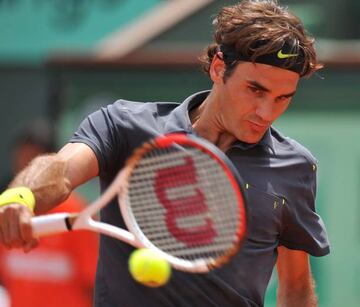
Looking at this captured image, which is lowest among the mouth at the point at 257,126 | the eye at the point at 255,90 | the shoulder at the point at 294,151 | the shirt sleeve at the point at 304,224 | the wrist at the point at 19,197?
the shirt sleeve at the point at 304,224

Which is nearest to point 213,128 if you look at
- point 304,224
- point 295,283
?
point 304,224

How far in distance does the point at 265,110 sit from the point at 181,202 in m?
0.43

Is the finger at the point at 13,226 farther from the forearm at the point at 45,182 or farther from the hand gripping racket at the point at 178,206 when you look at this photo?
the forearm at the point at 45,182

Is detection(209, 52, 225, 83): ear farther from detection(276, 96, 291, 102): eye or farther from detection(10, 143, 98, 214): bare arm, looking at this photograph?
detection(10, 143, 98, 214): bare arm

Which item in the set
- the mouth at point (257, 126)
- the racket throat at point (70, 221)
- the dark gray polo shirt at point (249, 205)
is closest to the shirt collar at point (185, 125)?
the dark gray polo shirt at point (249, 205)

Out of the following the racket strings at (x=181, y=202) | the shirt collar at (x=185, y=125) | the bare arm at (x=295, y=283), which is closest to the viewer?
the racket strings at (x=181, y=202)

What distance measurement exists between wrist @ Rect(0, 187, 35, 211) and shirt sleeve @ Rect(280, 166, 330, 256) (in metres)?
1.01

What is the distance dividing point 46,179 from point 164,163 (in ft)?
1.27

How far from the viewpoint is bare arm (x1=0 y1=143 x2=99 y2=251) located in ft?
12.0

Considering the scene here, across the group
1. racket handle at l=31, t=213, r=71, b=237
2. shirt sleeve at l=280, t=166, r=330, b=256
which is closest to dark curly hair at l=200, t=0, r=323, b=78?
shirt sleeve at l=280, t=166, r=330, b=256

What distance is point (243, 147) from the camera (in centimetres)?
432

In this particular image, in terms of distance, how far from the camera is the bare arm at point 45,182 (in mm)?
3646

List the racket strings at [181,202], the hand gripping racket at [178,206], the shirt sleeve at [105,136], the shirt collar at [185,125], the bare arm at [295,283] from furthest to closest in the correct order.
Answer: the bare arm at [295,283] < the shirt collar at [185,125] < the shirt sleeve at [105,136] < the racket strings at [181,202] < the hand gripping racket at [178,206]

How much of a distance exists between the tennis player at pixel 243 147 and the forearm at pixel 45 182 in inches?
4.0
